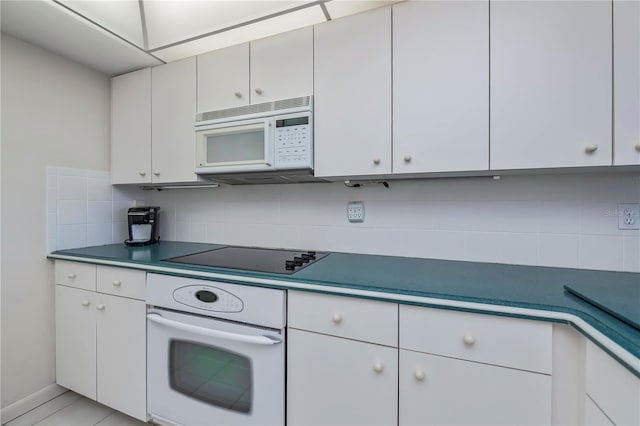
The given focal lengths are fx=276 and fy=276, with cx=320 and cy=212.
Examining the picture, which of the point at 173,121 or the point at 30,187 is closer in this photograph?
the point at 30,187

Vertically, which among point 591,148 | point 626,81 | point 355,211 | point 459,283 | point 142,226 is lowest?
point 459,283

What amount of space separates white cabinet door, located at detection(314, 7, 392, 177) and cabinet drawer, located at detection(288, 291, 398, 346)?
621 millimetres

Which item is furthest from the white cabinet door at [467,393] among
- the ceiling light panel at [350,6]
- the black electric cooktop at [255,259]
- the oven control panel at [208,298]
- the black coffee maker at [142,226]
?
the black coffee maker at [142,226]

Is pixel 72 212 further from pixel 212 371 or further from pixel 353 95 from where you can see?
pixel 353 95

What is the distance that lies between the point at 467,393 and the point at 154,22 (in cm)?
225

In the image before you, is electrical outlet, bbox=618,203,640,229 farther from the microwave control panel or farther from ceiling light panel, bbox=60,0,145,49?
ceiling light panel, bbox=60,0,145,49

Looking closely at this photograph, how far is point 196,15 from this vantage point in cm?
144

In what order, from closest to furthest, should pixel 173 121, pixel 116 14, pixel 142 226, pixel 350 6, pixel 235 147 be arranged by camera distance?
pixel 350 6 → pixel 116 14 → pixel 235 147 → pixel 173 121 → pixel 142 226

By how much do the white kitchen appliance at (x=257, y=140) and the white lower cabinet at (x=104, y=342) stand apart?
2.45ft

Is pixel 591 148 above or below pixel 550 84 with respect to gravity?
below

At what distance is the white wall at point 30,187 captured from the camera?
4.94ft

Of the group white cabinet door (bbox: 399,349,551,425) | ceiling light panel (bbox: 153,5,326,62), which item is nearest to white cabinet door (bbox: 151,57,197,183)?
ceiling light panel (bbox: 153,5,326,62)

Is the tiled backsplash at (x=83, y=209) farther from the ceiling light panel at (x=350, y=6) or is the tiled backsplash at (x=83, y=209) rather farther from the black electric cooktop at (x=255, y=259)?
the ceiling light panel at (x=350, y=6)

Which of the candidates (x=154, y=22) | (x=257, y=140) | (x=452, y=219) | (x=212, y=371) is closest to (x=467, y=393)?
(x=452, y=219)
